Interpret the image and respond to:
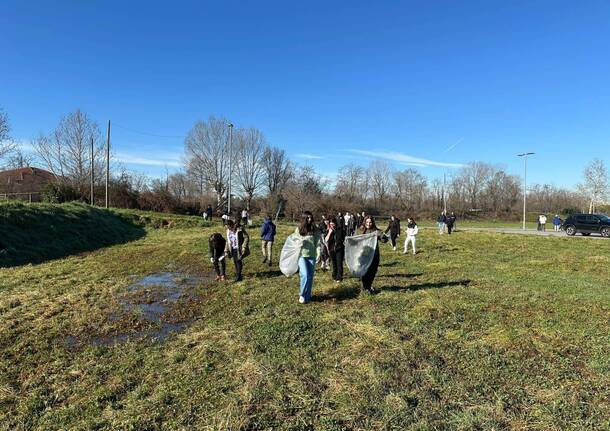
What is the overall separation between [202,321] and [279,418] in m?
3.43

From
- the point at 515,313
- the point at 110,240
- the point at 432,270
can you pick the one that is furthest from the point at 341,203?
the point at 515,313

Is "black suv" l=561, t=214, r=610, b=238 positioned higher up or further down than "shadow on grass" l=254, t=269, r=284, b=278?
higher up

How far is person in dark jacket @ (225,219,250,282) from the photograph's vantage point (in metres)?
10.1

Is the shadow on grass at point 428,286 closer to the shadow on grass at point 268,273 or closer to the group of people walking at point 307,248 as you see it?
the group of people walking at point 307,248

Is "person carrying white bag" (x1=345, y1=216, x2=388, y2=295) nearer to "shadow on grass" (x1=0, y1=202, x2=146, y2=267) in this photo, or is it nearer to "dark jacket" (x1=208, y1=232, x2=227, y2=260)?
"dark jacket" (x1=208, y1=232, x2=227, y2=260)

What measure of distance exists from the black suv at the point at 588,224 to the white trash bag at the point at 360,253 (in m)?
28.1

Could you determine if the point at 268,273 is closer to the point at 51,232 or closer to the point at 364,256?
the point at 364,256

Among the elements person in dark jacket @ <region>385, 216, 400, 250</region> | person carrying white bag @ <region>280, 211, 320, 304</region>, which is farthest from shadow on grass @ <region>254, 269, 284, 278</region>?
person in dark jacket @ <region>385, 216, 400, 250</region>

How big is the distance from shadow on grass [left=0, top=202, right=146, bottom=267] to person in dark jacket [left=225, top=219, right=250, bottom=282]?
8630 millimetres

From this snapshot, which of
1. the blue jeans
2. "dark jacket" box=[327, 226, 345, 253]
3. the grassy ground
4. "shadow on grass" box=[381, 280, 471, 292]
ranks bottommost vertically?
the grassy ground

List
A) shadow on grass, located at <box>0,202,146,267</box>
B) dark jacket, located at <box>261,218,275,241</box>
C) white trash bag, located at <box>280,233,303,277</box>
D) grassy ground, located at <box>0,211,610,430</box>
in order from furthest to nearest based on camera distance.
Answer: shadow on grass, located at <box>0,202,146,267</box>, dark jacket, located at <box>261,218,275,241</box>, white trash bag, located at <box>280,233,303,277</box>, grassy ground, located at <box>0,211,610,430</box>

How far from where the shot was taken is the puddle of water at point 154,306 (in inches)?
235

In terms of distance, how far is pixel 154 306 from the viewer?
25.6 feet

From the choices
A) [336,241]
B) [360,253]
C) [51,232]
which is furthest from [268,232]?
[51,232]
